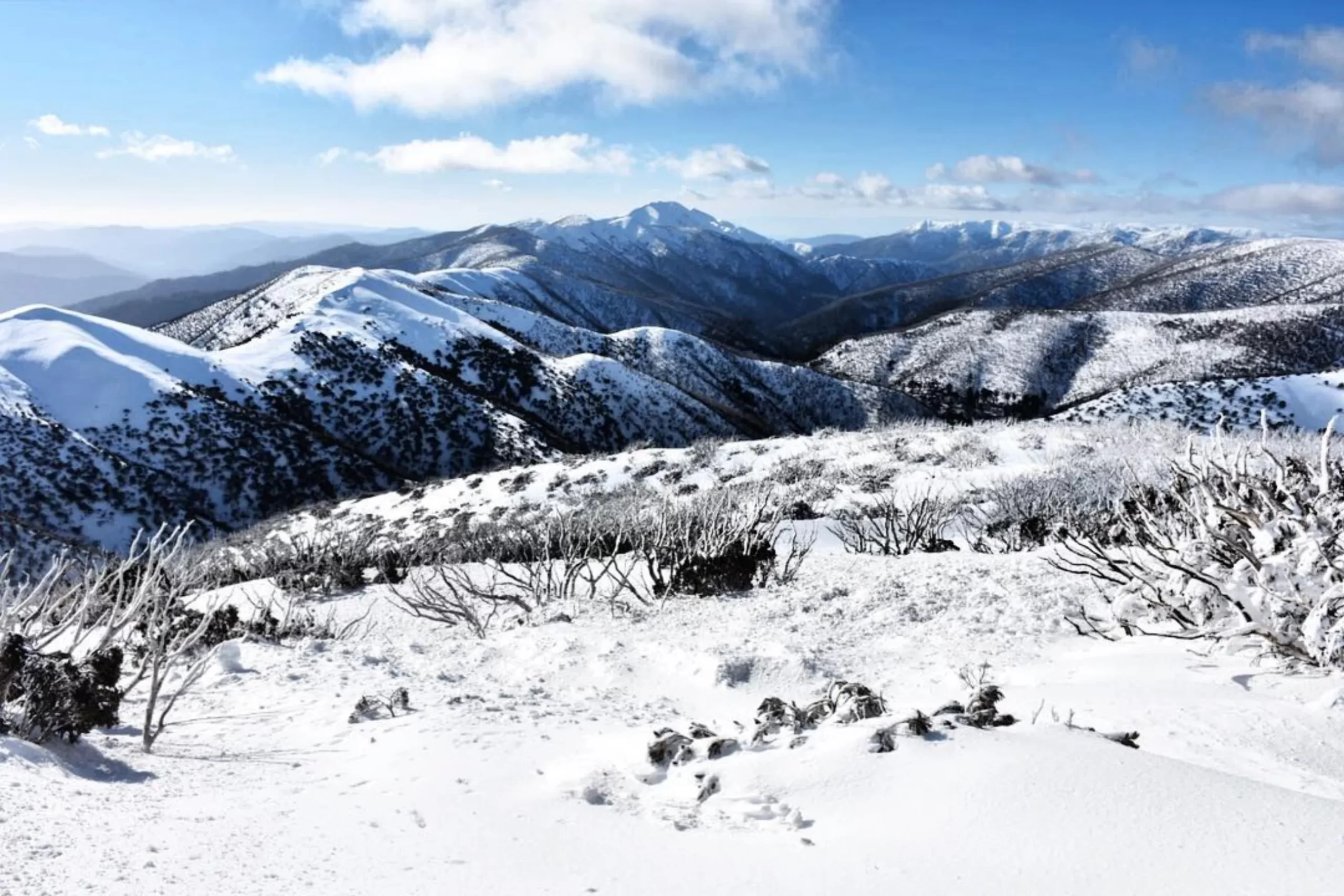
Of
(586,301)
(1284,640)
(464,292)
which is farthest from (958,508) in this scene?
(586,301)

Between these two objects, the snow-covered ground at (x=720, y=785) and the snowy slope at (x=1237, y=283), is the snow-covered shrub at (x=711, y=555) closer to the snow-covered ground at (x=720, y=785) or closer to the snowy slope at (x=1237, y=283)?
the snow-covered ground at (x=720, y=785)

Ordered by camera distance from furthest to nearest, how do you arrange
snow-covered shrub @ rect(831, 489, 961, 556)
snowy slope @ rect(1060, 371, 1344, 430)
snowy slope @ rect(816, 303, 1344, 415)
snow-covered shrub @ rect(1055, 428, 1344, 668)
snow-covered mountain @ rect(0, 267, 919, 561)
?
snowy slope @ rect(816, 303, 1344, 415)
snowy slope @ rect(1060, 371, 1344, 430)
snow-covered mountain @ rect(0, 267, 919, 561)
snow-covered shrub @ rect(831, 489, 961, 556)
snow-covered shrub @ rect(1055, 428, 1344, 668)

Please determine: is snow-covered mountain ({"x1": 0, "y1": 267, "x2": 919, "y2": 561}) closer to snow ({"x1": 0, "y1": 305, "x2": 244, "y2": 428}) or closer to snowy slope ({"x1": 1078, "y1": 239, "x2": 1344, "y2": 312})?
snow ({"x1": 0, "y1": 305, "x2": 244, "y2": 428})

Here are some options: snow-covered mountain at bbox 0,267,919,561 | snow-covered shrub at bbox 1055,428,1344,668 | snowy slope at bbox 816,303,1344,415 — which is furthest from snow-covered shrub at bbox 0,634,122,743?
snowy slope at bbox 816,303,1344,415

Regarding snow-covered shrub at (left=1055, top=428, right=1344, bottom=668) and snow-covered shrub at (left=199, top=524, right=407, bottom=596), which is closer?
snow-covered shrub at (left=1055, top=428, right=1344, bottom=668)

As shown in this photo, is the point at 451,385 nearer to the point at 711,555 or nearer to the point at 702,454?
the point at 702,454

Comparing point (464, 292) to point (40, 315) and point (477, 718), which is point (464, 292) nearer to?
point (40, 315)

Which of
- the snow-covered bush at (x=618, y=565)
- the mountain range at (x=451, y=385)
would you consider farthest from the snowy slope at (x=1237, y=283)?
the snow-covered bush at (x=618, y=565)
